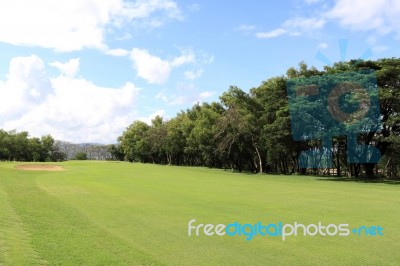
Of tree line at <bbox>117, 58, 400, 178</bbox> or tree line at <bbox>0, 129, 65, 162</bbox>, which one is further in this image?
tree line at <bbox>0, 129, 65, 162</bbox>

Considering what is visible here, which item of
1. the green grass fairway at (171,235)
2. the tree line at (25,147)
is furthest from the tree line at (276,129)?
the tree line at (25,147)

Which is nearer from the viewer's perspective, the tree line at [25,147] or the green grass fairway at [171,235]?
the green grass fairway at [171,235]

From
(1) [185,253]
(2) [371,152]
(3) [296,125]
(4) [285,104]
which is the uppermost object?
(4) [285,104]

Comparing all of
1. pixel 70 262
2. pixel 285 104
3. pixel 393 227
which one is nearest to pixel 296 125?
pixel 285 104

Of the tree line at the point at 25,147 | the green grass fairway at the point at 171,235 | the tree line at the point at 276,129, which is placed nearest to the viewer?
the green grass fairway at the point at 171,235

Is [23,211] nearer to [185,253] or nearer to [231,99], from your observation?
[185,253]

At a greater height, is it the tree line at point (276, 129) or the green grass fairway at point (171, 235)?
the tree line at point (276, 129)

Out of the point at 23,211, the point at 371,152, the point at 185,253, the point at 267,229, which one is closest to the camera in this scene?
the point at 185,253

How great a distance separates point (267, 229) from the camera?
1057 cm

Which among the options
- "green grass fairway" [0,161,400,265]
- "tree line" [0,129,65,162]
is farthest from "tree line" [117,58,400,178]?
"tree line" [0,129,65,162]

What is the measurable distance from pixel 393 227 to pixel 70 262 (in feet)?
30.0

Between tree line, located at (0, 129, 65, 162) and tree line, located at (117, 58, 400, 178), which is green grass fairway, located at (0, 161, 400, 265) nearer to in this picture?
tree line, located at (117, 58, 400, 178)

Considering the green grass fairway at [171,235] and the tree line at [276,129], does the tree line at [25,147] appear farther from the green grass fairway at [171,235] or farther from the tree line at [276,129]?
the green grass fairway at [171,235]

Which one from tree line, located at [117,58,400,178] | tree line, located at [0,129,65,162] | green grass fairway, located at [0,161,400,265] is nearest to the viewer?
green grass fairway, located at [0,161,400,265]
